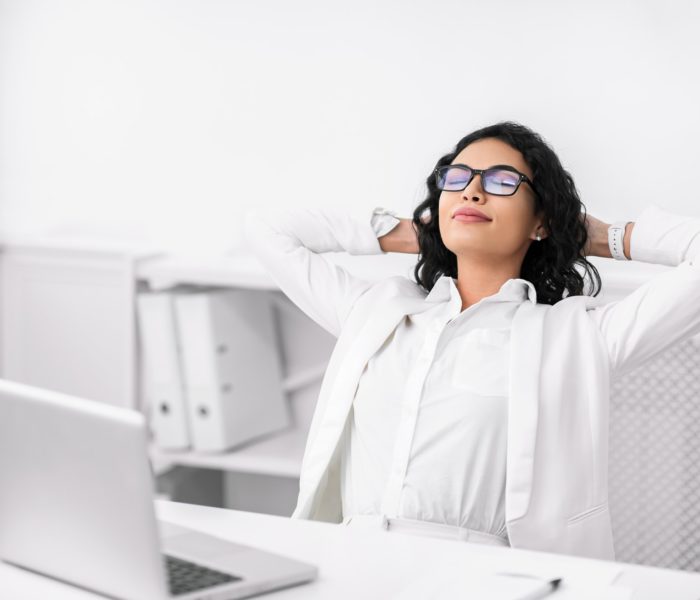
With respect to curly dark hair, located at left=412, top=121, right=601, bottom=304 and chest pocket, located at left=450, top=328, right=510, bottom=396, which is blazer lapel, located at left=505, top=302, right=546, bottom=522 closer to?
chest pocket, located at left=450, top=328, right=510, bottom=396

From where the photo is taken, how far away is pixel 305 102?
2.76 metres

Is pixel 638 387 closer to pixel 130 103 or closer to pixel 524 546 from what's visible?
pixel 524 546

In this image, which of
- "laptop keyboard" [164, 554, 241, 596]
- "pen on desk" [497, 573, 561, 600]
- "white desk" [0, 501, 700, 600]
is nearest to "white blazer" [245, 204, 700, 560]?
"white desk" [0, 501, 700, 600]

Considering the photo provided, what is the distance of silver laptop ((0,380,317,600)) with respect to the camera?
985 mm

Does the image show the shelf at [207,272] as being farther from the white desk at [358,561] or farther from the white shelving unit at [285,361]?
the white desk at [358,561]

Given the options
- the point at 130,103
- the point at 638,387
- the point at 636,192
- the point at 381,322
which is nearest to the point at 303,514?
the point at 381,322

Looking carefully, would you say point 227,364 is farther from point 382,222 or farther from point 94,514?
point 94,514

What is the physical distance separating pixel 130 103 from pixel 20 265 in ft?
1.79

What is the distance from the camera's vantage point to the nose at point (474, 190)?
1.74m

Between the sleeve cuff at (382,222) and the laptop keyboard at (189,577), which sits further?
the sleeve cuff at (382,222)

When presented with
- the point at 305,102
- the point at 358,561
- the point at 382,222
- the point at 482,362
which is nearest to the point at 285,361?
the point at 305,102

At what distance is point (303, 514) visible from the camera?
174 cm

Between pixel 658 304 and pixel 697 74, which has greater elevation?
pixel 697 74

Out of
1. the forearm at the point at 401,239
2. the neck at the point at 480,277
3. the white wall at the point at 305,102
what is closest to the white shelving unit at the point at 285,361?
the white wall at the point at 305,102
